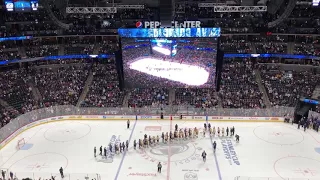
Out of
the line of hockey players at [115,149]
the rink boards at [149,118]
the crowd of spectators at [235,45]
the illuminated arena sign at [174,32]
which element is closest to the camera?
the line of hockey players at [115,149]

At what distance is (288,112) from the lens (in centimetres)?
3216

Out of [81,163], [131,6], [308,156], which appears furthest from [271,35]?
[81,163]

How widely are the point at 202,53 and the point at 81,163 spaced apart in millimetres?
16131

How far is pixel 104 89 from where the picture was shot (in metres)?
38.4

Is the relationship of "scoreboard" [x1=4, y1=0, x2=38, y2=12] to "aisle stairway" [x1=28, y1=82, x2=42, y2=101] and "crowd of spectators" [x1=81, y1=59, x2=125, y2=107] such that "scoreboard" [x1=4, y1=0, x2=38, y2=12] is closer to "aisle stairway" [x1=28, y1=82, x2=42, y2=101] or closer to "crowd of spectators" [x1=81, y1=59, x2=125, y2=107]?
"aisle stairway" [x1=28, y1=82, x2=42, y2=101]

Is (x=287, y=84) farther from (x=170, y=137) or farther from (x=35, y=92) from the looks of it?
(x=35, y=92)

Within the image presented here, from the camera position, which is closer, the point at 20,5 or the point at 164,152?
the point at 164,152

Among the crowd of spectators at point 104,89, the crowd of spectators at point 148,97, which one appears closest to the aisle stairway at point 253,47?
the crowd of spectators at point 148,97

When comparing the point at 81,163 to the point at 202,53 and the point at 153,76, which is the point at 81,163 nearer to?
the point at 153,76

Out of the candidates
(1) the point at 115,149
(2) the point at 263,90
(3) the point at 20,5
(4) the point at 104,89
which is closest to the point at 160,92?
(4) the point at 104,89

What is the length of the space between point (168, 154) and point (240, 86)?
52.3ft

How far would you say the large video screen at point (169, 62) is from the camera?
108 feet

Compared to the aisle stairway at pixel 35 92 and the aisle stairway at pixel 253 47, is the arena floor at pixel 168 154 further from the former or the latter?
the aisle stairway at pixel 253 47

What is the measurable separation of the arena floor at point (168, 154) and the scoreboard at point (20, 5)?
1442cm
